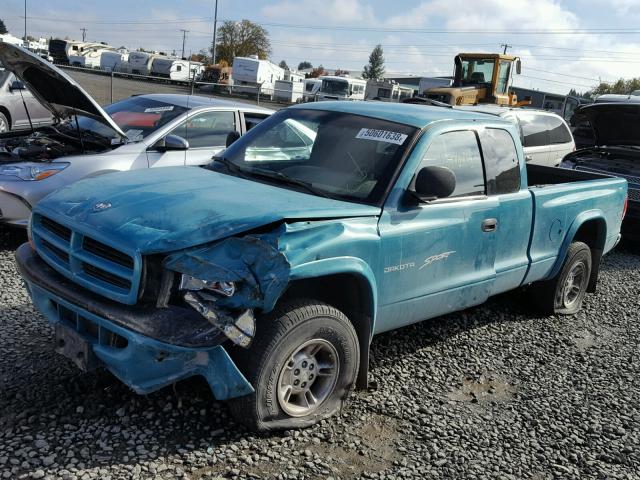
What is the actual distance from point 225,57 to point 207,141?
84.2 m

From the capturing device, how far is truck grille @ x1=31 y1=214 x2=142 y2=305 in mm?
2945

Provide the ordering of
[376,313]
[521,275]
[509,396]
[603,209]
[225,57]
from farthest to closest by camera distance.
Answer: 1. [225,57]
2. [603,209]
3. [521,275]
4. [509,396]
5. [376,313]

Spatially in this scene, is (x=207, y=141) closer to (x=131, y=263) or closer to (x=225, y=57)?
(x=131, y=263)

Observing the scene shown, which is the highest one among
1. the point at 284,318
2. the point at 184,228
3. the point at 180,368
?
the point at 184,228

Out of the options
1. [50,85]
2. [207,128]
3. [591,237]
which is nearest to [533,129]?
[591,237]

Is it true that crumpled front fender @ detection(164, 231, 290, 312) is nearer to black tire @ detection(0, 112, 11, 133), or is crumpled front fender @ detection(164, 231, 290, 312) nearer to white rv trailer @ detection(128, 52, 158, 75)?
black tire @ detection(0, 112, 11, 133)

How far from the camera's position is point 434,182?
3.60 metres

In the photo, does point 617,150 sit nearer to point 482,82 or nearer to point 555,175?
point 555,175

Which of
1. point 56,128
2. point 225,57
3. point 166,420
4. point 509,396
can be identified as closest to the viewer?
point 166,420

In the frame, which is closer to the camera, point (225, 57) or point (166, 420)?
point (166, 420)

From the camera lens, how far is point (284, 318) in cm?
306

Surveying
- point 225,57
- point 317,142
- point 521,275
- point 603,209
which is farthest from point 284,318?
point 225,57

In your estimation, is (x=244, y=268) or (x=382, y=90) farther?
(x=382, y=90)

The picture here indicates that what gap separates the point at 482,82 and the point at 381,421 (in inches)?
610
